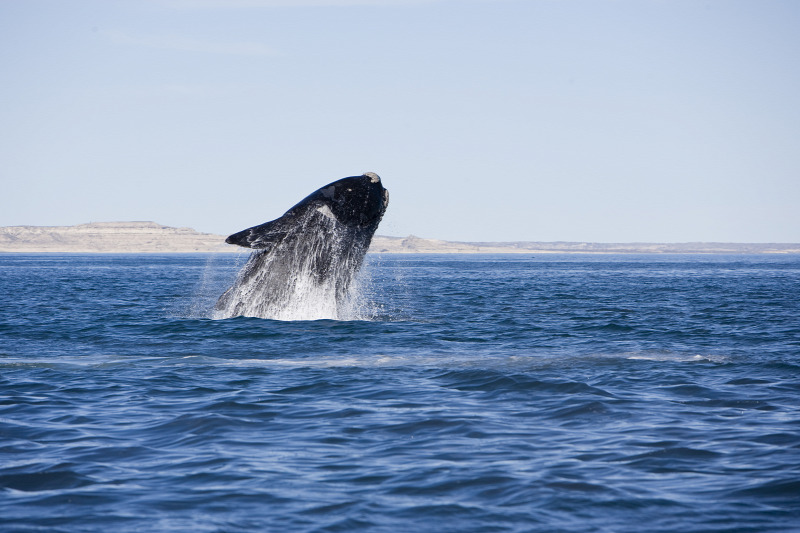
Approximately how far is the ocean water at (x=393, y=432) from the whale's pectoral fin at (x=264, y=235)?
2035 mm

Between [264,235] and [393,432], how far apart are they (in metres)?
8.60

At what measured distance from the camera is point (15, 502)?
289 inches

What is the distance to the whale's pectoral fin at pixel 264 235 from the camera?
56.2 feet

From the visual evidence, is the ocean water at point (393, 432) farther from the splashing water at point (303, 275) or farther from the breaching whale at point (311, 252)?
the breaching whale at point (311, 252)

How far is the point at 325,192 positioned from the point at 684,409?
28.8 ft

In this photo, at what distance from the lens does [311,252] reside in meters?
18.0

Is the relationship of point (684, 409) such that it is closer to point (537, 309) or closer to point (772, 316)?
point (772, 316)

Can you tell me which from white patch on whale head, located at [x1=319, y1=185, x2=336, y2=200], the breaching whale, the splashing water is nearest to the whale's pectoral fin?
the breaching whale

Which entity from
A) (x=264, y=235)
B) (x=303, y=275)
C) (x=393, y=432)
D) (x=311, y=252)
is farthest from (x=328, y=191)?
(x=393, y=432)

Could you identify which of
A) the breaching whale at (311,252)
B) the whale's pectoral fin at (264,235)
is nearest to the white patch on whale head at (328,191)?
the breaching whale at (311,252)

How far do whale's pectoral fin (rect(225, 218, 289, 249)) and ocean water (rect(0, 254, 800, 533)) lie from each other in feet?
6.68

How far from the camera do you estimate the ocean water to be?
7094mm

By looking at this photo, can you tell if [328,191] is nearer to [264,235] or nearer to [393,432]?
[264,235]

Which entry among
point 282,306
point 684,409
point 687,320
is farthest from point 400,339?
point 687,320
